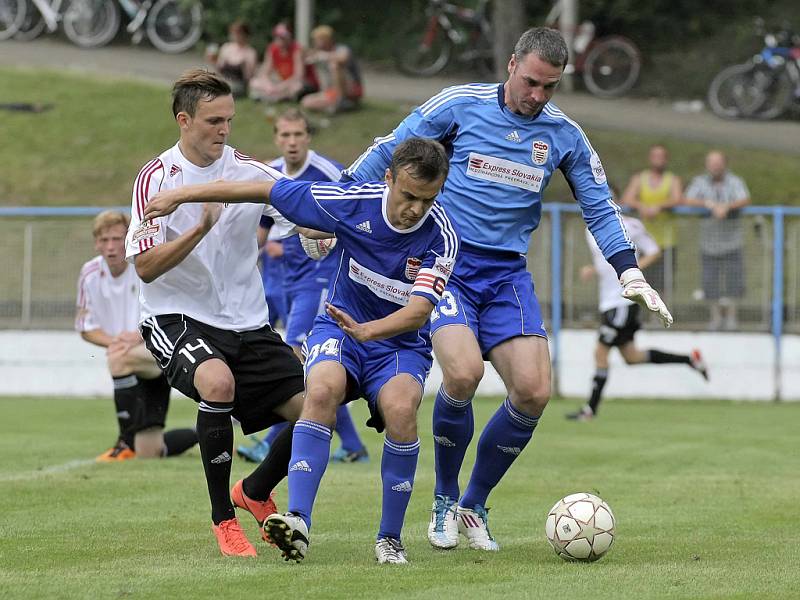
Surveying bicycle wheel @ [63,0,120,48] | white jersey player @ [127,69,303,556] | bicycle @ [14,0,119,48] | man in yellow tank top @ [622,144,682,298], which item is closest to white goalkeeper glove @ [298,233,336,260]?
white jersey player @ [127,69,303,556]

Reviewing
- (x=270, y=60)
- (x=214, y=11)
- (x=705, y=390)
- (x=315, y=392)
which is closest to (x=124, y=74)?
(x=214, y=11)

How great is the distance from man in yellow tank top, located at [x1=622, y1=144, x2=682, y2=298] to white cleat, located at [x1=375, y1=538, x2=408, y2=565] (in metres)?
10.3

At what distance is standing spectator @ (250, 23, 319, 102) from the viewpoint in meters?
23.3

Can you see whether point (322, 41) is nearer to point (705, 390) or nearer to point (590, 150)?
point (705, 390)

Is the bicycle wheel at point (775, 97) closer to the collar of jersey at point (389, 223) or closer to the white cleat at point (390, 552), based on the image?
the collar of jersey at point (389, 223)

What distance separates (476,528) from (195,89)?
2.47m

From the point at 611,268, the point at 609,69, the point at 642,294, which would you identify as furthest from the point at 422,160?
the point at 609,69

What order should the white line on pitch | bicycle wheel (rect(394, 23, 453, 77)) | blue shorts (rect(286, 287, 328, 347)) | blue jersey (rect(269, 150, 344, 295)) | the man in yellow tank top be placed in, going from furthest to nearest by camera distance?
bicycle wheel (rect(394, 23, 453, 77)), the man in yellow tank top, blue shorts (rect(286, 287, 328, 347)), blue jersey (rect(269, 150, 344, 295)), the white line on pitch

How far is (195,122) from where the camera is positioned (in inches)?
273

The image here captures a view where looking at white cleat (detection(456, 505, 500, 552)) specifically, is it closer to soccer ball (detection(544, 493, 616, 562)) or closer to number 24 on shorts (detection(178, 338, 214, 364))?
soccer ball (detection(544, 493, 616, 562))

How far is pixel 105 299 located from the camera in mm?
11266

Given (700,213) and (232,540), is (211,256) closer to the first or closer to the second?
(232,540)

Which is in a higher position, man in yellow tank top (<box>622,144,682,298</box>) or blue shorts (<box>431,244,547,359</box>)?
man in yellow tank top (<box>622,144,682,298</box>)

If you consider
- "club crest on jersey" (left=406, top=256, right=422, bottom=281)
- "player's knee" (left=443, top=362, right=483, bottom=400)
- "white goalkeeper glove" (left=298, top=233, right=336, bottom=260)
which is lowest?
"player's knee" (left=443, top=362, right=483, bottom=400)
